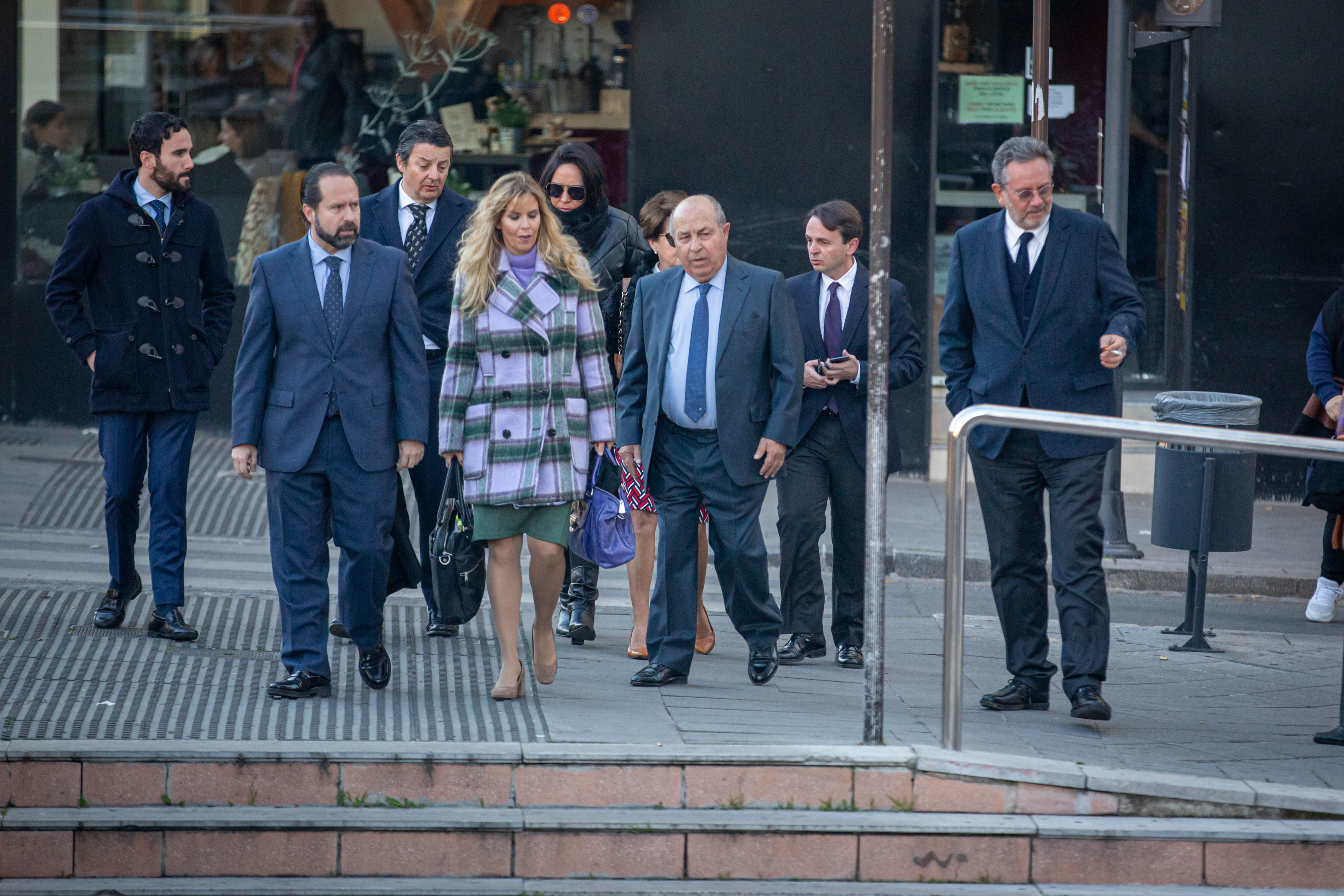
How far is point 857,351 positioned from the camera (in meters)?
6.61

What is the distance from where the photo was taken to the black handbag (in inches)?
227

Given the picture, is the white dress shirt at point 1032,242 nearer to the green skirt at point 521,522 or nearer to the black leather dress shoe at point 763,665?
the black leather dress shoe at point 763,665

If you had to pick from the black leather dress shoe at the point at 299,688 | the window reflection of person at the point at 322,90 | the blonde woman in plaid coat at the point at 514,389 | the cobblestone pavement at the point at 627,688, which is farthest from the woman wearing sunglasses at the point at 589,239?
the window reflection of person at the point at 322,90

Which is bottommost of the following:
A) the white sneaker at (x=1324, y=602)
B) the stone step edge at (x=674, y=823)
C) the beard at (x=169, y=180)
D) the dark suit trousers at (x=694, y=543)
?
the stone step edge at (x=674, y=823)

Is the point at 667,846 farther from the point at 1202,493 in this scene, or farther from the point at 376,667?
the point at 1202,493

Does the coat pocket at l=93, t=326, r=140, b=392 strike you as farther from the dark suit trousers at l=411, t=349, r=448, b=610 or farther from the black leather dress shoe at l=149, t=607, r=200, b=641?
the dark suit trousers at l=411, t=349, r=448, b=610

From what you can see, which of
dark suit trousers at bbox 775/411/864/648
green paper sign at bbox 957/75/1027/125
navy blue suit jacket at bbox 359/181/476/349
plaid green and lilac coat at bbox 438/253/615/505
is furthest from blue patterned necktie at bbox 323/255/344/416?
green paper sign at bbox 957/75/1027/125

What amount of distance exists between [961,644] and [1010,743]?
51 cm

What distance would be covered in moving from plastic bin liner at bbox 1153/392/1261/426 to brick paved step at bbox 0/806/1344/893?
2.32 m

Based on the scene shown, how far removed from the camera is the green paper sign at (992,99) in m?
11.0

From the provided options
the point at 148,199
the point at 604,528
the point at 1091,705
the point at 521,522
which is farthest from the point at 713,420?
the point at 148,199

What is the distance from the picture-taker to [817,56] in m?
10.5

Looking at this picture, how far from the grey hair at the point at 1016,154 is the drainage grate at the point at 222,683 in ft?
8.28

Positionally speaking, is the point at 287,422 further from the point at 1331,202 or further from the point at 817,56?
the point at 1331,202
